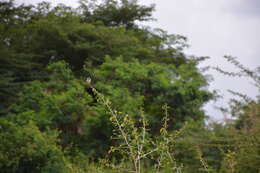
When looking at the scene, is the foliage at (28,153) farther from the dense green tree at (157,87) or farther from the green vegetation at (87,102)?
the dense green tree at (157,87)

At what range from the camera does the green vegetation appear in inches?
257

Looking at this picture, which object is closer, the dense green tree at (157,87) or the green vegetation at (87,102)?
the green vegetation at (87,102)

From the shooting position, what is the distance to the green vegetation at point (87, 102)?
652 cm

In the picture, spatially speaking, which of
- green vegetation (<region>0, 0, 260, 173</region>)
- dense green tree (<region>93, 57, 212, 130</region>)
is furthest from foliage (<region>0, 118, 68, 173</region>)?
dense green tree (<region>93, 57, 212, 130</region>)

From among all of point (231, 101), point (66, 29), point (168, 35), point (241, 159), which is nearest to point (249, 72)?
point (231, 101)

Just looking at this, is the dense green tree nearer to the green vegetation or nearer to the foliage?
the green vegetation

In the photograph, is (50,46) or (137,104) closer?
(137,104)

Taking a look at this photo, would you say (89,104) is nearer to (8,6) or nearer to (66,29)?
(66,29)

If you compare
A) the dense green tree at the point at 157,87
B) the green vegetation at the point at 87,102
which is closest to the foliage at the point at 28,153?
the green vegetation at the point at 87,102

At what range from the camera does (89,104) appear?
A: 9469 millimetres

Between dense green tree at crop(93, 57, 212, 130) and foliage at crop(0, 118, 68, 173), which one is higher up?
dense green tree at crop(93, 57, 212, 130)

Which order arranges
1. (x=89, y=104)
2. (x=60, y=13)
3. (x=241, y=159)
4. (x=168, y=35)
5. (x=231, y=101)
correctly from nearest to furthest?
(x=241, y=159) → (x=231, y=101) → (x=89, y=104) → (x=60, y=13) → (x=168, y=35)

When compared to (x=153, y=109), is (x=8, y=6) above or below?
above

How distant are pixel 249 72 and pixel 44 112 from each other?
5.53 metres
